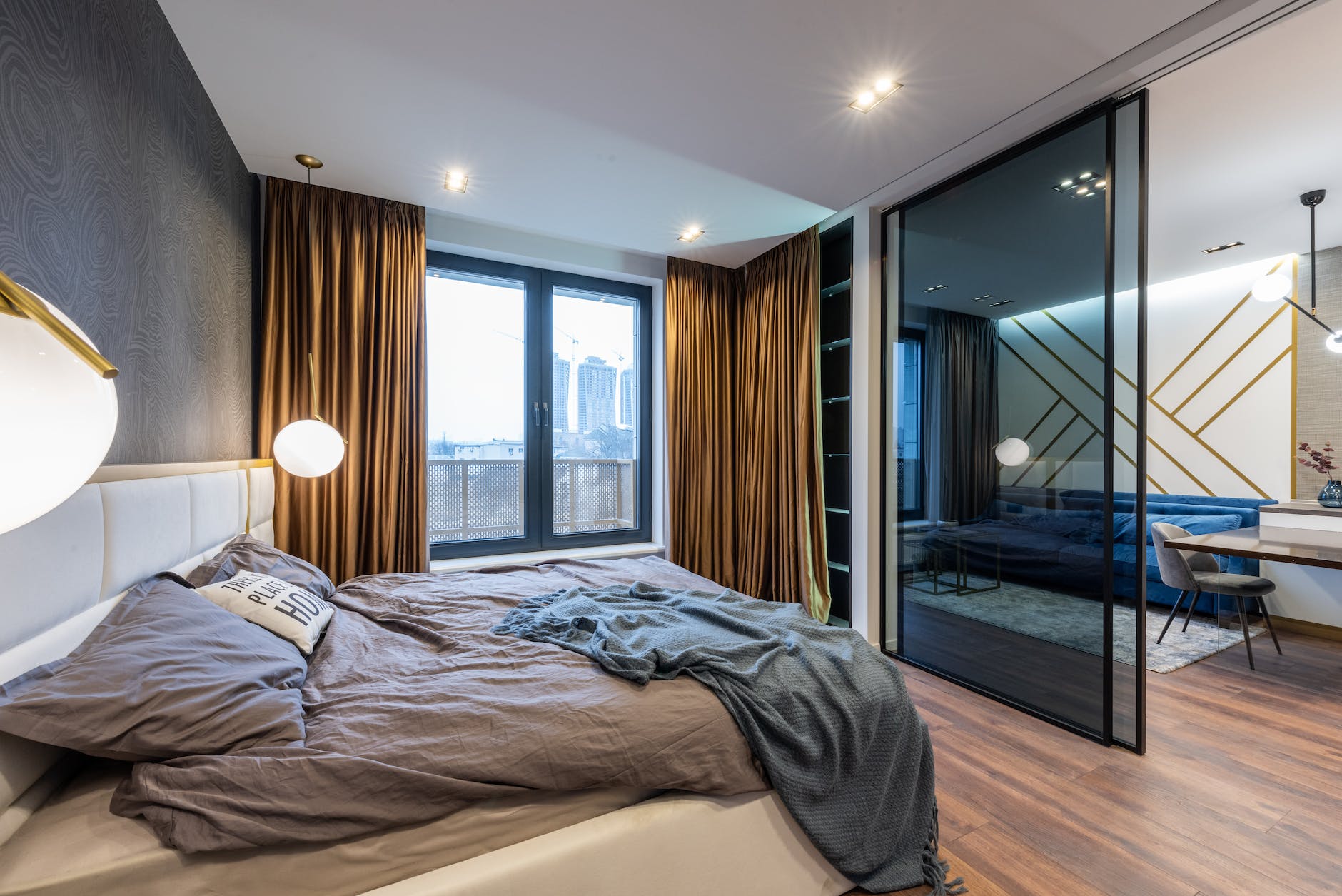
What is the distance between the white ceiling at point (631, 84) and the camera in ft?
6.01

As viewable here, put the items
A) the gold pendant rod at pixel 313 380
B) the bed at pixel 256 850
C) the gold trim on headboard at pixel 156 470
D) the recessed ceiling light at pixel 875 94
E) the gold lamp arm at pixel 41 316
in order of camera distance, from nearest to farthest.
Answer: the gold lamp arm at pixel 41 316, the bed at pixel 256 850, the gold trim on headboard at pixel 156 470, the recessed ceiling light at pixel 875 94, the gold pendant rod at pixel 313 380

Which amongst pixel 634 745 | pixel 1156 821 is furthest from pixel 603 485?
pixel 1156 821

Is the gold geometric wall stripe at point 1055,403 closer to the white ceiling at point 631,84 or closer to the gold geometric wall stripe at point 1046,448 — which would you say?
the gold geometric wall stripe at point 1046,448

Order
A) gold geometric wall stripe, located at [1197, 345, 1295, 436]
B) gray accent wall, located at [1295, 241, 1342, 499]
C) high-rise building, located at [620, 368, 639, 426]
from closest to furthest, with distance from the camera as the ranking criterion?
gray accent wall, located at [1295, 241, 1342, 499]
gold geometric wall stripe, located at [1197, 345, 1295, 436]
high-rise building, located at [620, 368, 639, 426]

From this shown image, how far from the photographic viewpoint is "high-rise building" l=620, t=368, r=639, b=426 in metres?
4.41

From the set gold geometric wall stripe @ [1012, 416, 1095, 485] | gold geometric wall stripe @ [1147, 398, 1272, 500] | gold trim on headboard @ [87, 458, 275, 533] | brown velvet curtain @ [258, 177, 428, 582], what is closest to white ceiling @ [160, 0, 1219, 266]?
brown velvet curtain @ [258, 177, 428, 582]

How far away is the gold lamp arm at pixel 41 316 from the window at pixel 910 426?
3.18 m

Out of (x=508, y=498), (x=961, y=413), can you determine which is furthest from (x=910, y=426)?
(x=508, y=498)

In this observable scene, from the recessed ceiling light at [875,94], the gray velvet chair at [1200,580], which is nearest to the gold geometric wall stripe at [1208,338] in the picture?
the gray velvet chair at [1200,580]

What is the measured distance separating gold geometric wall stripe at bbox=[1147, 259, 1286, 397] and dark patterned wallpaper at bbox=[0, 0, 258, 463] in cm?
606

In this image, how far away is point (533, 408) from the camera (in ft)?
13.1

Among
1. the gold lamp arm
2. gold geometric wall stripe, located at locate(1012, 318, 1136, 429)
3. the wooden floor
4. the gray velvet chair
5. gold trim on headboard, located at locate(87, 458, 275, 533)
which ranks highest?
gold geometric wall stripe, located at locate(1012, 318, 1136, 429)

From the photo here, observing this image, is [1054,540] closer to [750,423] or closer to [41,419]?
[750,423]

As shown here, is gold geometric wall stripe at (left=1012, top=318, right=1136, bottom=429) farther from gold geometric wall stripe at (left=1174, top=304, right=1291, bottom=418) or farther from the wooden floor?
gold geometric wall stripe at (left=1174, top=304, right=1291, bottom=418)
